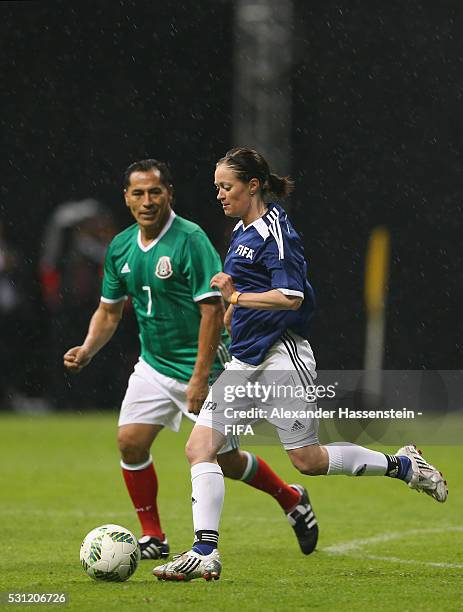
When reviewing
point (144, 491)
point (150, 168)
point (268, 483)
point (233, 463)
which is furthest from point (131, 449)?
point (150, 168)

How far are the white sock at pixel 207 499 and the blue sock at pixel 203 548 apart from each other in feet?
0.07

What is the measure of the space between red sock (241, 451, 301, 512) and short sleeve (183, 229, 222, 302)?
42.5 inches

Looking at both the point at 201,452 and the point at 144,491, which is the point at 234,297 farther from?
the point at 144,491

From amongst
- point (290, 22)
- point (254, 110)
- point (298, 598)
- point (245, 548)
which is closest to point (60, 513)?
point (245, 548)

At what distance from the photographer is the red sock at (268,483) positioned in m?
7.74

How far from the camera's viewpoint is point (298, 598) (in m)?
5.77

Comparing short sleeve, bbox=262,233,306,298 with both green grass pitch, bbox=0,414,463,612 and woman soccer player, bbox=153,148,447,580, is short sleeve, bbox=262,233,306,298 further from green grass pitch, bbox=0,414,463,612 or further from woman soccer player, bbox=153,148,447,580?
green grass pitch, bbox=0,414,463,612

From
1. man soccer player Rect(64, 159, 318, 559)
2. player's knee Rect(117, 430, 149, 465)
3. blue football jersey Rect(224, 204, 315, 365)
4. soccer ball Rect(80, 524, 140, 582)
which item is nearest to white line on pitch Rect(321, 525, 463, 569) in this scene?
man soccer player Rect(64, 159, 318, 559)

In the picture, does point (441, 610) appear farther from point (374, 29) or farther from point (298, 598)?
point (374, 29)

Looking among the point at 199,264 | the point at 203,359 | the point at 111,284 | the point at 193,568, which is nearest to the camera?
the point at 193,568

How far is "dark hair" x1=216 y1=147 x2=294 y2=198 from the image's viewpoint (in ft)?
21.3

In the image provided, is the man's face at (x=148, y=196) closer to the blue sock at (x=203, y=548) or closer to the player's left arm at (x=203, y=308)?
the player's left arm at (x=203, y=308)

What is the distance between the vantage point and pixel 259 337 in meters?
6.53

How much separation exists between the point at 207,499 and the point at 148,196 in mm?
2000
